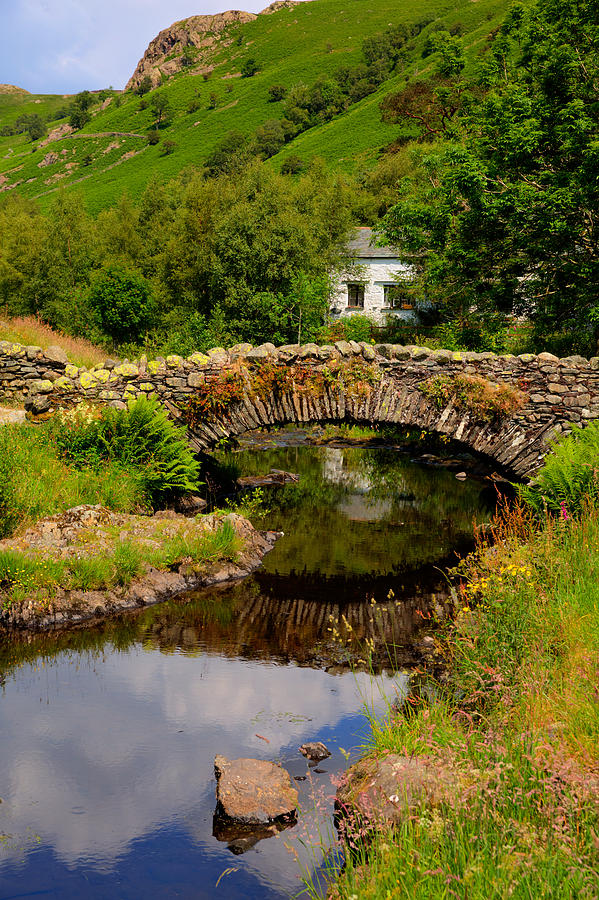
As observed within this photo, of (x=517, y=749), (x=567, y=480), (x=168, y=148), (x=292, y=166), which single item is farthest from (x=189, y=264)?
(x=168, y=148)

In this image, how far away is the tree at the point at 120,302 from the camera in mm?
32184

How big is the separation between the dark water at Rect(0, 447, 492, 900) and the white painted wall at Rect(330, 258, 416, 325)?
3115 cm

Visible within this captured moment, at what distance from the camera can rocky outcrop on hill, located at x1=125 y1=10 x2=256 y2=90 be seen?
168 meters

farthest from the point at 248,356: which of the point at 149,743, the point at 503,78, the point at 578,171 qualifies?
the point at 503,78

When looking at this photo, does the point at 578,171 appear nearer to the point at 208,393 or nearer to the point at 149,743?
the point at 208,393

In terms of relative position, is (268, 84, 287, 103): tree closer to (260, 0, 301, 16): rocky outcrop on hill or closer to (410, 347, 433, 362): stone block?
(260, 0, 301, 16): rocky outcrop on hill

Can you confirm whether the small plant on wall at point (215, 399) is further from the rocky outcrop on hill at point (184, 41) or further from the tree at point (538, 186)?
the rocky outcrop on hill at point (184, 41)

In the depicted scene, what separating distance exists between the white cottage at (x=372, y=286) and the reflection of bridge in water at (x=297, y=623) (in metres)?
32.5

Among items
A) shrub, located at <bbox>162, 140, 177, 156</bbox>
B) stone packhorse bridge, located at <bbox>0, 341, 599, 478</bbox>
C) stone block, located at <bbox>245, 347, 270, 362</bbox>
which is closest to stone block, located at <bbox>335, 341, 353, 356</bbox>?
stone packhorse bridge, located at <bbox>0, 341, 599, 478</bbox>

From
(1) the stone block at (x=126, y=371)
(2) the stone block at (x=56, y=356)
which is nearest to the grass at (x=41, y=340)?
(2) the stone block at (x=56, y=356)

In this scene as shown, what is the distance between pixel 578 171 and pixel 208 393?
12.6 meters

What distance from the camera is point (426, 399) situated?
13.5m

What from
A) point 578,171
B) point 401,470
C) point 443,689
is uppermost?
point 578,171

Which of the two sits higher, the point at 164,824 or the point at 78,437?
the point at 78,437
